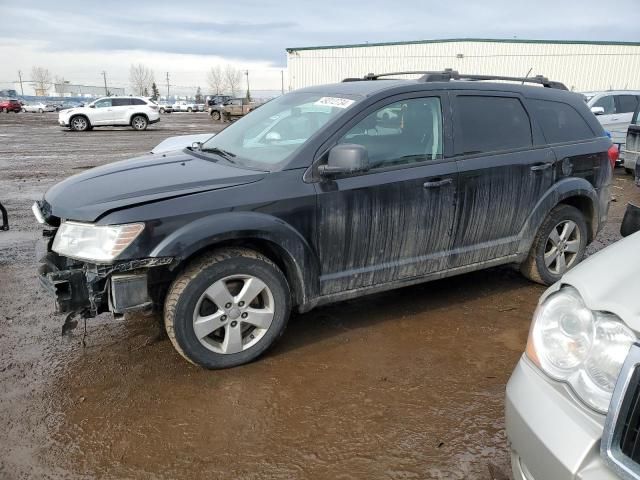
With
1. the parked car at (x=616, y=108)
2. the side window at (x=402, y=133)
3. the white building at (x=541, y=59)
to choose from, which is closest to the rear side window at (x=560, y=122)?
the side window at (x=402, y=133)

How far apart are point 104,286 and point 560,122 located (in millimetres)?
3872

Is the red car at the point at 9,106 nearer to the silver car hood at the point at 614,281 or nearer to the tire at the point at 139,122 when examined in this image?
the tire at the point at 139,122

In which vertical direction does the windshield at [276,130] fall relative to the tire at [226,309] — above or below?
above

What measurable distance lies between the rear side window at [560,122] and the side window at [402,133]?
1.14m

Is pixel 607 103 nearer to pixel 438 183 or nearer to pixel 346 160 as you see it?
pixel 438 183

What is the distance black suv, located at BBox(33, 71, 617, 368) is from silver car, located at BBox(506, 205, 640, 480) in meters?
1.63

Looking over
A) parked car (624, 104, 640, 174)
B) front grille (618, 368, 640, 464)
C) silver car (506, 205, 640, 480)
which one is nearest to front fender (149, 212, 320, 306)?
silver car (506, 205, 640, 480)

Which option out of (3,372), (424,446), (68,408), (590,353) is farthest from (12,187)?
(590,353)

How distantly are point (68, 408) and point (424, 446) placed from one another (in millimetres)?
1921

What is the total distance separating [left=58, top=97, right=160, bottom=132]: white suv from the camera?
25047mm

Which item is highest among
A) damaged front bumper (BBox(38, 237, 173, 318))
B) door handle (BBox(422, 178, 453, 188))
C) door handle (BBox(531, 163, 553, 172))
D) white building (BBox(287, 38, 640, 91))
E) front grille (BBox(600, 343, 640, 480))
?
white building (BBox(287, 38, 640, 91))

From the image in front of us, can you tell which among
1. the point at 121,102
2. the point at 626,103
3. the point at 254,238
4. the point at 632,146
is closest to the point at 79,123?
the point at 121,102

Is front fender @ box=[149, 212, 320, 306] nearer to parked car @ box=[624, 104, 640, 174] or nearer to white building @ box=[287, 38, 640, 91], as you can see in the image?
parked car @ box=[624, 104, 640, 174]

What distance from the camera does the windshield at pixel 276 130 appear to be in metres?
3.46
